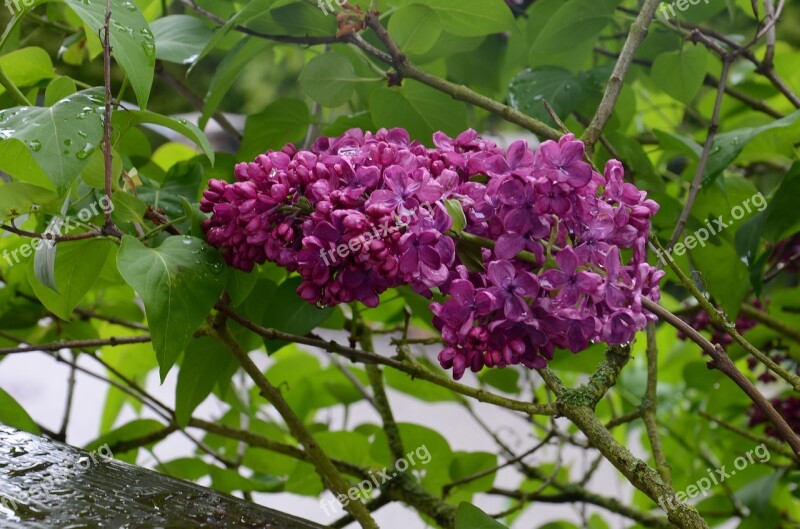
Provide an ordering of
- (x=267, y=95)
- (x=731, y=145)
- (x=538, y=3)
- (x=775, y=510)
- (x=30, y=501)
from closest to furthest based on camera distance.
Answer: (x=30, y=501), (x=731, y=145), (x=538, y=3), (x=775, y=510), (x=267, y=95)

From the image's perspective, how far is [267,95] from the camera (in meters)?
3.06

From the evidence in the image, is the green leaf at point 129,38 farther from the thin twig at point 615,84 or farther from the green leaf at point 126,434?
the green leaf at point 126,434

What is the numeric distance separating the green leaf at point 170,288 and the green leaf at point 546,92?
27 centimetres

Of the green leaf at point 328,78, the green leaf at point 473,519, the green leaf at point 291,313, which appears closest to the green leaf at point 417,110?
the green leaf at point 328,78

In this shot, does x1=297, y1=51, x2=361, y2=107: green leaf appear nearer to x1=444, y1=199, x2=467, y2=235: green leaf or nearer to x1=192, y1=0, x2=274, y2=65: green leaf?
x1=192, y1=0, x2=274, y2=65: green leaf

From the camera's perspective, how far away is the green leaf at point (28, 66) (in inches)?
20.7

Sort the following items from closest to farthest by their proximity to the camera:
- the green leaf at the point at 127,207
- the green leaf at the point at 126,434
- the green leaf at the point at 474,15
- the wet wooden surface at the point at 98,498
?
1. the wet wooden surface at the point at 98,498
2. the green leaf at the point at 127,207
3. the green leaf at the point at 474,15
4. the green leaf at the point at 126,434

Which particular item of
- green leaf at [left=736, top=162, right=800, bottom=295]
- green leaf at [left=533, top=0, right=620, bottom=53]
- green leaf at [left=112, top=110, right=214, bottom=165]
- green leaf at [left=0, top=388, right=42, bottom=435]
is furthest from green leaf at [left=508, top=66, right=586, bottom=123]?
green leaf at [left=0, top=388, right=42, bottom=435]

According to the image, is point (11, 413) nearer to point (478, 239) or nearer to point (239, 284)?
point (239, 284)

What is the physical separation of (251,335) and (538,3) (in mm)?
309

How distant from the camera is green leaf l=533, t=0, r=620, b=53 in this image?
567 millimetres

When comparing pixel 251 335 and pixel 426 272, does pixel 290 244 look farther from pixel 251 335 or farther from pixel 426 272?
pixel 251 335

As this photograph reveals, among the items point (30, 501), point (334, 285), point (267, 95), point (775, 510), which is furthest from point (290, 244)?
point (267, 95)

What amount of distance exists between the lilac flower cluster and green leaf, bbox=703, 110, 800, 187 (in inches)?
6.0
